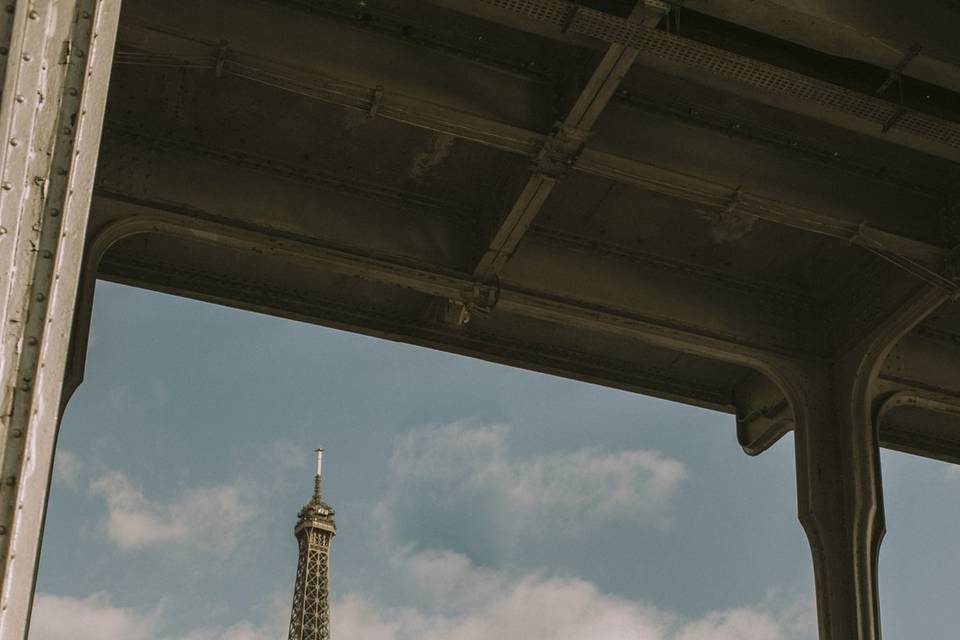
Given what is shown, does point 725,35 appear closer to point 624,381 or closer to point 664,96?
point 664,96

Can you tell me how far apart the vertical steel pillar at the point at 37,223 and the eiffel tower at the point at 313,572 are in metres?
67.9

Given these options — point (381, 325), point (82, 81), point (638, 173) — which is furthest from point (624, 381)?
point (82, 81)

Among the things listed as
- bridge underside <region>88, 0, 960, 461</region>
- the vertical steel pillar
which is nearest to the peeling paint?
bridge underside <region>88, 0, 960, 461</region>

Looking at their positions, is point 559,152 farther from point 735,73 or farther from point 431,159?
point 431,159

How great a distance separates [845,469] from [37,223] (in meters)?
11.4

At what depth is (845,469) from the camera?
1473 cm

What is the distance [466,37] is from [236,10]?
2298mm

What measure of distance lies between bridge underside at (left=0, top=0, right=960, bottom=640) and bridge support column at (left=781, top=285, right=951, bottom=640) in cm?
3

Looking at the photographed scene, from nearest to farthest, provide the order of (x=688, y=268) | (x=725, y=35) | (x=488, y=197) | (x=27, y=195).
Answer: (x=27, y=195), (x=725, y=35), (x=488, y=197), (x=688, y=268)

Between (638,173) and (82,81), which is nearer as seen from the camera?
(82,81)

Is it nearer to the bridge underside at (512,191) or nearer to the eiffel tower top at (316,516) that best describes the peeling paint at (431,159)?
the bridge underside at (512,191)

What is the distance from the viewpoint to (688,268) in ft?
50.8

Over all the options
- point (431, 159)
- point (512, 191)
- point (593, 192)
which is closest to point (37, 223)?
point (512, 191)

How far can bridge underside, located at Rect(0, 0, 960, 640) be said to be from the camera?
455 inches
